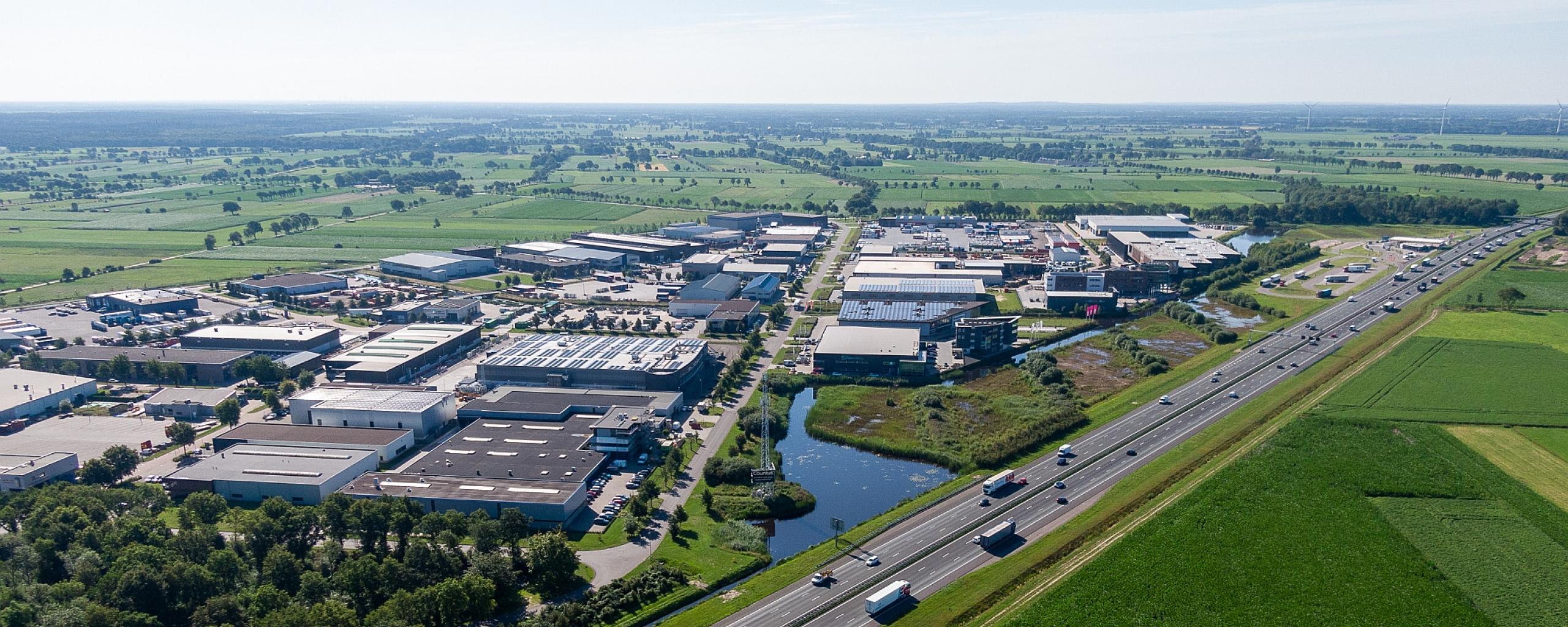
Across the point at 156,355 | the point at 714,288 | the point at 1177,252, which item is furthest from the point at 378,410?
the point at 1177,252

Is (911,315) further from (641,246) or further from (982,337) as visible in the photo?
(641,246)

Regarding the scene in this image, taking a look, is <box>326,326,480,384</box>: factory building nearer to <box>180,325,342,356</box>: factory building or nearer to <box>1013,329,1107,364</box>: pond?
<box>180,325,342,356</box>: factory building

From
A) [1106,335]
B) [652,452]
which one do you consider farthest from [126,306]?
[1106,335]

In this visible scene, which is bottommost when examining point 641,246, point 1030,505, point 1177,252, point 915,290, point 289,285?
point 1030,505

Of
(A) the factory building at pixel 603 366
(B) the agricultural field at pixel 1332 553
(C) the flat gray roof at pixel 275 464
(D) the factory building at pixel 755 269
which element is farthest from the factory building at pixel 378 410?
(D) the factory building at pixel 755 269

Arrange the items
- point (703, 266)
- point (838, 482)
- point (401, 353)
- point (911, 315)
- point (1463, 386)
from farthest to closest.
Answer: point (703, 266), point (911, 315), point (401, 353), point (1463, 386), point (838, 482)

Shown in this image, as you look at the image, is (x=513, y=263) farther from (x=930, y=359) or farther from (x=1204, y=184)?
(x=1204, y=184)
